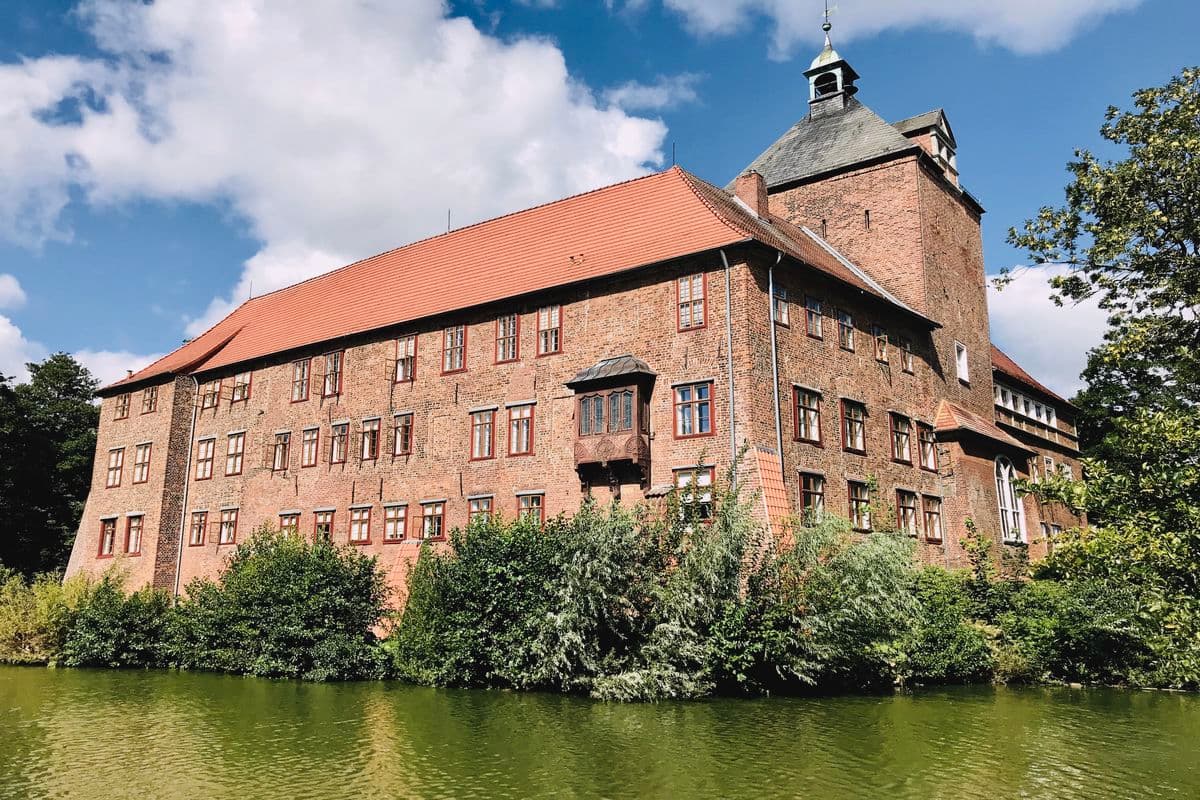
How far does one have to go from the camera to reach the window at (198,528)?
114 ft

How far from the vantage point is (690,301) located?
2405cm

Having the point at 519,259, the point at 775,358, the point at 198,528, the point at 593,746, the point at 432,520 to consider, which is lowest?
the point at 593,746

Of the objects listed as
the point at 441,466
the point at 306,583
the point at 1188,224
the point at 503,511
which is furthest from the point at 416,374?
the point at 1188,224

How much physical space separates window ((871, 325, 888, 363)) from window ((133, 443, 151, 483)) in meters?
26.8

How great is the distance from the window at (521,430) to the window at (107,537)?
63.0ft

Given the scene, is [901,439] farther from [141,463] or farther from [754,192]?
[141,463]

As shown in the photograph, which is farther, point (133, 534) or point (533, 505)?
point (133, 534)

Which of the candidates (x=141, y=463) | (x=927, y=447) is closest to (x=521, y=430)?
(x=927, y=447)

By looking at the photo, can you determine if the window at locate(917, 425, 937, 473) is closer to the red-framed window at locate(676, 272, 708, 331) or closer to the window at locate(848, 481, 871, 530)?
the window at locate(848, 481, 871, 530)

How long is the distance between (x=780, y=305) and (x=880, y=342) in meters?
5.03

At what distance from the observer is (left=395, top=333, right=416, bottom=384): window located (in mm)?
29859

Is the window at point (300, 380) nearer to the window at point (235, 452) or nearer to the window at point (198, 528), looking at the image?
the window at point (235, 452)

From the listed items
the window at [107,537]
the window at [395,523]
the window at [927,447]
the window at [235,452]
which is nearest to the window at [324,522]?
the window at [395,523]

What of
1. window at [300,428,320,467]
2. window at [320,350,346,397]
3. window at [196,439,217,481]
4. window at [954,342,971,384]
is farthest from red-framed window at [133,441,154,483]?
window at [954,342,971,384]
